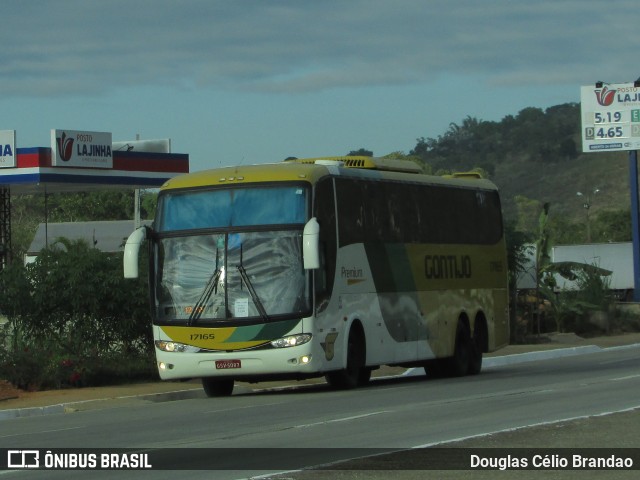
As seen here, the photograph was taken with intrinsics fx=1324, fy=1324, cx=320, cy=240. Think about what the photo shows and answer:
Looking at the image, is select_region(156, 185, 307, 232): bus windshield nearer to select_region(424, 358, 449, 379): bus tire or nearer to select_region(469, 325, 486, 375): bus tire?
select_region(424, 358, 449, 379): bus tire

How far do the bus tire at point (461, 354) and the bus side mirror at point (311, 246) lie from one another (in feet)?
24.0

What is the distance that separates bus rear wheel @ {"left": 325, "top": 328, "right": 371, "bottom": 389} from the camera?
918 inches

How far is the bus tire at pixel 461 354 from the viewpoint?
1091 inches

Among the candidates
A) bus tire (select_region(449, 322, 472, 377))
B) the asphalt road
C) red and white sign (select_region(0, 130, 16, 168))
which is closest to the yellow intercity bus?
the asphalt road

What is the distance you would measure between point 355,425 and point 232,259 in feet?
20.3

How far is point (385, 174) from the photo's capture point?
25250 millimetres

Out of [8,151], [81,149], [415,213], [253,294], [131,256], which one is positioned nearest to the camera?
[253,294]

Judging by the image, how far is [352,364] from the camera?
76.9 ft

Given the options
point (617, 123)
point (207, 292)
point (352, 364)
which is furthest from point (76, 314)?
point (617, 123)

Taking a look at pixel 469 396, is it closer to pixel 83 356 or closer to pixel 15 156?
pixel 83 356

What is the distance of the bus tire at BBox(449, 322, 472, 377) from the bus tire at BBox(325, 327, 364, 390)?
4.38m

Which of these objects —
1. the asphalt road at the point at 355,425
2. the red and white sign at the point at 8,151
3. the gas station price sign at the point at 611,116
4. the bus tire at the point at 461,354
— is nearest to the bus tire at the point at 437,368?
the bus tire at the point at 461,354

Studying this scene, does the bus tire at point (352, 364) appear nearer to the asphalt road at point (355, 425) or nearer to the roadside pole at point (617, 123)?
the asphalt road at point (355, 425)

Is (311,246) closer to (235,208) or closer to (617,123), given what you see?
(235,208)
